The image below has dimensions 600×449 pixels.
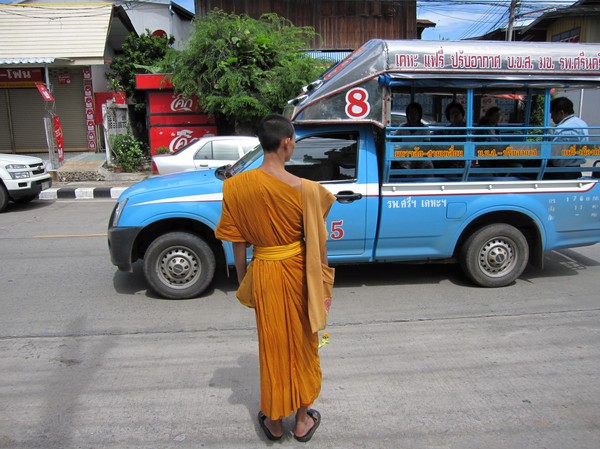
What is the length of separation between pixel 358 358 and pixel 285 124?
213 centimetres

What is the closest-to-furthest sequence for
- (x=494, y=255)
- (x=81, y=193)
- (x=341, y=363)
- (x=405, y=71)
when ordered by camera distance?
(x=341, y=363), (x=405, y=71), (x=494, y=255), (x=81, y=193)

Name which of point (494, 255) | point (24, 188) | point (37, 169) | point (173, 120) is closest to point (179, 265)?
point (494, 255)

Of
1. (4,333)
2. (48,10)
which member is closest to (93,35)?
(48,10)

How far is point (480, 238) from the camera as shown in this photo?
552 cm

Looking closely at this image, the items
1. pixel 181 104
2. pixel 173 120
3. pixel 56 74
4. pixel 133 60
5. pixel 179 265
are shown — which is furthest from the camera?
pixel 133 60

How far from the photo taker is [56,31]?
17.0m

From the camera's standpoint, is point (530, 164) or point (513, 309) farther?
point (530, 164)

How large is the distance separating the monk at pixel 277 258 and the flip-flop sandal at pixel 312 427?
19 cm

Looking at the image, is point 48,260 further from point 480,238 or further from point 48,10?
point 48,10

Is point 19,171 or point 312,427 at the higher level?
point 19,171

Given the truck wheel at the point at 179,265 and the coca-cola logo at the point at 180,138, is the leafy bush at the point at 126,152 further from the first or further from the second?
the truck wheel at the point at 179,265

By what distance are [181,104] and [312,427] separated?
44.5 feet

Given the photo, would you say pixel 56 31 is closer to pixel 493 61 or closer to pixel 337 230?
pixel 337 230

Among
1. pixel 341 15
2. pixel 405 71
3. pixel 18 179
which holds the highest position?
pixel 341 15
